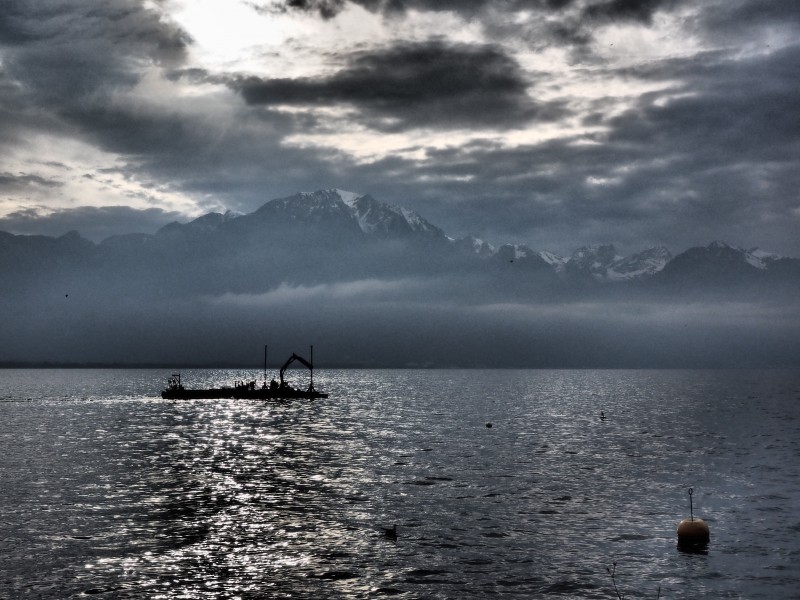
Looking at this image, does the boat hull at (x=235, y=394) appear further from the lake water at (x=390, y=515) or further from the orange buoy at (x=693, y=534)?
the orange buoy at (x=693, y=534)

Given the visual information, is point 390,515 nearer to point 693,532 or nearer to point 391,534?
point 391,534

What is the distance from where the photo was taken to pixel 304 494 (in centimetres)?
5397

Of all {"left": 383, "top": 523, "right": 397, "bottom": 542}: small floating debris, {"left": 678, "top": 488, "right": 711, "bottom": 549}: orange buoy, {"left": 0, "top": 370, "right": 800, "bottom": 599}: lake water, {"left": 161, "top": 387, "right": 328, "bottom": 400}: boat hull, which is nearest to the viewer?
{"left": 0, "top": 370, "right": 800, "bottom": 599}: lake water

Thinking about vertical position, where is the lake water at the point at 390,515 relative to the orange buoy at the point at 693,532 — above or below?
below

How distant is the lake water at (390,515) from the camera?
33.2 m

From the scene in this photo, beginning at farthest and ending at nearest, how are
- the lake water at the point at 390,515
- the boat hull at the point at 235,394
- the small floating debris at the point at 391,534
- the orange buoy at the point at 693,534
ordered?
the boat hull at the point at 235,394 → the small floating debris at the point at 391,534 → the orange buoy at the point at 693,534 → the lake water at the point at 390,515

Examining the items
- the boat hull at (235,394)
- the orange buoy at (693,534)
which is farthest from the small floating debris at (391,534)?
the boat hull at (235,394)

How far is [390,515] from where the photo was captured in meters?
46.7

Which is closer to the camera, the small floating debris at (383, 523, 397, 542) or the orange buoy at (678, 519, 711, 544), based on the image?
the orange buoy at (678, 519, 711, 544)

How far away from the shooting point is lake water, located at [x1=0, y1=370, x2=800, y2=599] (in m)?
33.2

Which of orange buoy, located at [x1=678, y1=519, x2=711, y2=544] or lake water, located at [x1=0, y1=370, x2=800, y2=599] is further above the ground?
orange buoy, located at [x1=678, y1=519, x2=711, y2=544]

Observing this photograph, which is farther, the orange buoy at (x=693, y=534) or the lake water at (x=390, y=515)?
the orange buoy at (x=693, y=534)

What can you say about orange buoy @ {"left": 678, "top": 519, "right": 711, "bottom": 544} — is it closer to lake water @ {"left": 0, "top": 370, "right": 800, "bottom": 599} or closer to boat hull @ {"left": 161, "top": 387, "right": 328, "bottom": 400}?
lake water @ {"left": 0, "top": 370, "right": 800, "bottom": 599}

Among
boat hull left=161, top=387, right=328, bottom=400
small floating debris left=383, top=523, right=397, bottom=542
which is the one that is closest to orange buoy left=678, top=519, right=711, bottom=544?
small floating debris left=383, top=523, right=397, bottom=542
